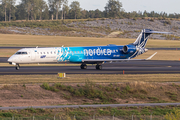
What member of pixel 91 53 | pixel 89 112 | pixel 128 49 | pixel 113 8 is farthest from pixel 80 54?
pixel 113 8

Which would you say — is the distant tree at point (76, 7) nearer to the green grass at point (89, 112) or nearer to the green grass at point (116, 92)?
the green grass at point (116, 92)

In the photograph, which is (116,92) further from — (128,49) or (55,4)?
(55,4)

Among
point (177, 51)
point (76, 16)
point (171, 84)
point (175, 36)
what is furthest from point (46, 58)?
point (76, 16)

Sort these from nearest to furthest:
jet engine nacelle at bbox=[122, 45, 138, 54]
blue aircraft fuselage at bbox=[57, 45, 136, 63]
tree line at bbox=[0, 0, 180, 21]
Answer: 1. blue aircraft fuselage at bbox=[57, 45, 136, 63]
2. jet engine nacelle at bbox=[122, 45, 138, 54]
3. tree line at bbox=[0, 0, 180, 21]

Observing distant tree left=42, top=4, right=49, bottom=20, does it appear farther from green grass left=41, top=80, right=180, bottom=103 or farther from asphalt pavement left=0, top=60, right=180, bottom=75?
green grass left=41, top=80, right=180, bottom=103

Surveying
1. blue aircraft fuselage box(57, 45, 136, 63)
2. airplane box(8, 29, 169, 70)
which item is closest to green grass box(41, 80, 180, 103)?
airplane box(8, 29, 169, 70)

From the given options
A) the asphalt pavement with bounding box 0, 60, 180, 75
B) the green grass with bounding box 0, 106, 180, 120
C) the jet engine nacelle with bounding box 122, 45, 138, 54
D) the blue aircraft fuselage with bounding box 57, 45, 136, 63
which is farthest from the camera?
the jet engine nacelle with bounding box 122, 45, 138, 54

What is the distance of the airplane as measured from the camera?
3956 cm

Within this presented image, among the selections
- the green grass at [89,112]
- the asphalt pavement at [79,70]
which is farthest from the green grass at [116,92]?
the asphalt pavement at [79,70]

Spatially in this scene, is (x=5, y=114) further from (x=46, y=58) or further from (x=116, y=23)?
(x=116, y=23)

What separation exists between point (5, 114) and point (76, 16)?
520 ft

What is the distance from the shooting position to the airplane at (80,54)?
39562 millimetres

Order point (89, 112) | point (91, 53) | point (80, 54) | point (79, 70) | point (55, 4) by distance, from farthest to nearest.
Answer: point (55, 4), point (91, 53), point (80, 54), point (79, 70), point (89, 112)

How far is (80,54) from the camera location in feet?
141
